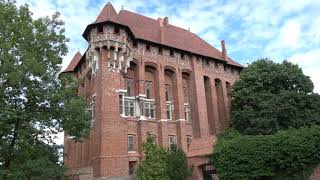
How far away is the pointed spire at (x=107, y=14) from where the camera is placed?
32062 millimetres

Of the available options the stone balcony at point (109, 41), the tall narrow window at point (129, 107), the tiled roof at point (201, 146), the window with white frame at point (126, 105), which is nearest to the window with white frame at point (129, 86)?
the window with white frame at point (126, 105)

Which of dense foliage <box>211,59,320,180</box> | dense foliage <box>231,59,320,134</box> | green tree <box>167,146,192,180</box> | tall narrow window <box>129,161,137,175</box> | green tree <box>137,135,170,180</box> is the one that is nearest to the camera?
dense foliage <box>211,59,320,180</box>

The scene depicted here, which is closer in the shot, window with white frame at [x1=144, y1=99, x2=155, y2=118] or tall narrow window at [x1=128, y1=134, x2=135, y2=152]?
tall narrow window at [x1=128, y1=134, x2=135, y2=152]

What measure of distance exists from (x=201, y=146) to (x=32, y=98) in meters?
16.5

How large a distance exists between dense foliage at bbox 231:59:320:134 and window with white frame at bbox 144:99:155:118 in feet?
25.6

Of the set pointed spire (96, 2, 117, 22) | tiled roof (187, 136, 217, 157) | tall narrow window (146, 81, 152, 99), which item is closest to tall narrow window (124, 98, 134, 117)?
tall narrow window (146, 81, 152, 99)

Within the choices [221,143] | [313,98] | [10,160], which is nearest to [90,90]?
[221,143]

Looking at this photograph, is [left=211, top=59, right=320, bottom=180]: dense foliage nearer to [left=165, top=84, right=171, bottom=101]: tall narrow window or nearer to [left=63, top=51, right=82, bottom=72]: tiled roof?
[left=165, top=84, right=171, bottom=101]: tall narrow window

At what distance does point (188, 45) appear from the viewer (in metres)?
39.1

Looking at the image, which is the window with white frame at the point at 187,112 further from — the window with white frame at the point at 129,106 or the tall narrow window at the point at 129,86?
the tall narrow window at the point at 129,86

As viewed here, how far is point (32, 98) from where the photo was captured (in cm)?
2048

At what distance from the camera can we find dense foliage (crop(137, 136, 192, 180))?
26.3 meters

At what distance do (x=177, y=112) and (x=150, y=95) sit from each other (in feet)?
9.53

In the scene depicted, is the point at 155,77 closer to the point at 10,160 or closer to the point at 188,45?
the point at 188,45
